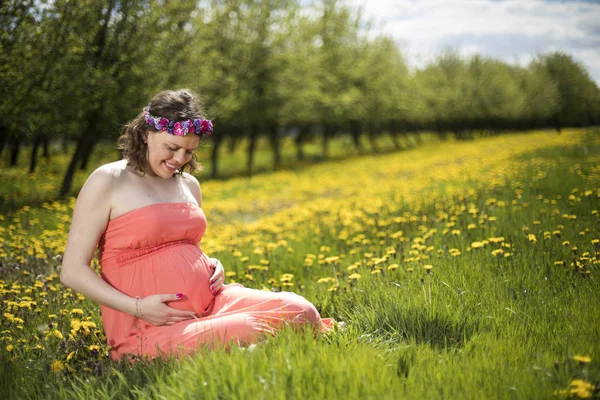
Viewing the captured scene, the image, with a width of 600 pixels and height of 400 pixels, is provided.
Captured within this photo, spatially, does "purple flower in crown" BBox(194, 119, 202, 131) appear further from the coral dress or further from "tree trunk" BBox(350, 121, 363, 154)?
"tree trunk" BBox(350, 121, 363, 154)

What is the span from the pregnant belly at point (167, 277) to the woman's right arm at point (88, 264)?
0.35 feet

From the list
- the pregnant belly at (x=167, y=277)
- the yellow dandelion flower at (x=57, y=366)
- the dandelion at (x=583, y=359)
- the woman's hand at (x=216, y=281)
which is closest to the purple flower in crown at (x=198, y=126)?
the pregnant belly at (x=167, y=277)

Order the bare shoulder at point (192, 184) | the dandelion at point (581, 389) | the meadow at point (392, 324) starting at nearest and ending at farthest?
1. the dandelion at point (581, 389)
2. the meadow at point (392, 324)
3. the bare shoulder at point (192, 184)

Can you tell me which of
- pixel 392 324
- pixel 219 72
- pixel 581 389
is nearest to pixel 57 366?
pixel 392 324

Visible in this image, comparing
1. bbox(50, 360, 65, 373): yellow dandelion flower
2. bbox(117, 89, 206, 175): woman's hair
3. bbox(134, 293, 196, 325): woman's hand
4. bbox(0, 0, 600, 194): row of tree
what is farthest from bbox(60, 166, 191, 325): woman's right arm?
bbox(0, 0, 600, 194): row of tree

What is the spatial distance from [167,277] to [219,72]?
15.9 m

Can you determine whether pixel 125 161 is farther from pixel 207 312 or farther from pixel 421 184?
pixel 421 184

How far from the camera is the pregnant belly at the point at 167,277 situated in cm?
307

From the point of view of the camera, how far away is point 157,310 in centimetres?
291

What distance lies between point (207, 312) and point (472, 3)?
590 centimetres

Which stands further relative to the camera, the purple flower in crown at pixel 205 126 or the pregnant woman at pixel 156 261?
the purple flower in crown at pixel 205 126

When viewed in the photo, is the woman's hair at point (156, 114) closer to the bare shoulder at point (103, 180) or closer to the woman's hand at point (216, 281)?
the bare shoulder at point (103, 180)

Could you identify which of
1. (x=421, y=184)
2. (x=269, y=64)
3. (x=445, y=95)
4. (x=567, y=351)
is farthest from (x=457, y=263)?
(x=445, y=95)

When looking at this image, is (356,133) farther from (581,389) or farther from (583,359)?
(581,389)
